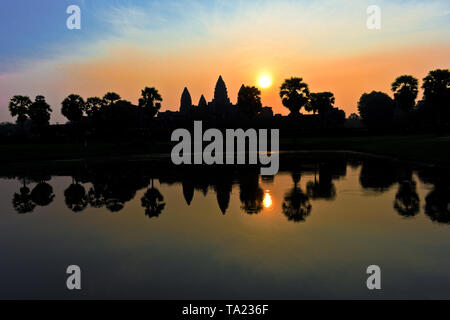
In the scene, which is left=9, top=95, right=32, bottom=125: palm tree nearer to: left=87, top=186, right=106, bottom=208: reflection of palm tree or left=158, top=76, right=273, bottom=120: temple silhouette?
left=158, top=76, right=273, bottom=120: temple silhouette

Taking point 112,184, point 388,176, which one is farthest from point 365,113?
point 112,184

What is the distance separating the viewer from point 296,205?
13516 mm

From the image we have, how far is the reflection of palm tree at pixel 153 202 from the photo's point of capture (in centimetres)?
1299

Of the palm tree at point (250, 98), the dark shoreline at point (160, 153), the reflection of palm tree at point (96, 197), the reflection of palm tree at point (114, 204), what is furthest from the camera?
the palm tree at point (250, 98)

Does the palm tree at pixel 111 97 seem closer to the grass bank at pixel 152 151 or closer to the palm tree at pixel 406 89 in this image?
the grass bank at pixel 152 151

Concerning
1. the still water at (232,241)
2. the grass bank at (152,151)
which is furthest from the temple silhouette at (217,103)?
the still water at (232,241)

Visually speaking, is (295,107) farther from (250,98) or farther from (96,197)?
(96,197)

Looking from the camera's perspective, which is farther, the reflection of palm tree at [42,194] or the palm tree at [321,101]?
the palm tree at [321,101]

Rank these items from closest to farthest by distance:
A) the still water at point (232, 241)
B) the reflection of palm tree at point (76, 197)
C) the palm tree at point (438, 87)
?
the still water at point (232, 241) < the reflection of palm tree at point (76, 197) < the palm tree at point (438, 87)

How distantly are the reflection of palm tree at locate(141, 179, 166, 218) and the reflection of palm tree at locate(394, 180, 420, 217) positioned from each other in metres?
9.02

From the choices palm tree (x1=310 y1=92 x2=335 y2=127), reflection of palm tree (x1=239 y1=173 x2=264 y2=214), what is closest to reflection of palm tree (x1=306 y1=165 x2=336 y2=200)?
reflection of palm tree (x1=239 y1=173 x2=264 y2=214)

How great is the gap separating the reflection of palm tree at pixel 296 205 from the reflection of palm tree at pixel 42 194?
35.7 ft

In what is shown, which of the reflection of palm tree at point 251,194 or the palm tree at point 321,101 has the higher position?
the palm tree at point 321,101

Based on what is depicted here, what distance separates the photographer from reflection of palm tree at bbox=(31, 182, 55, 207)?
1562 centimetres
